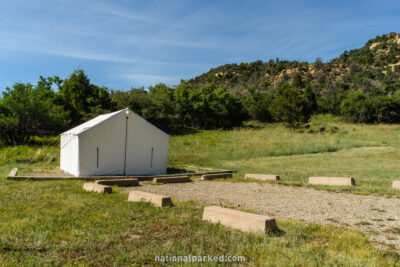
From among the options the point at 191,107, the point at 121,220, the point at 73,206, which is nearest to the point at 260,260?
the point at 121,220

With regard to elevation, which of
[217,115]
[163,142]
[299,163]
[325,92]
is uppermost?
[325,92]

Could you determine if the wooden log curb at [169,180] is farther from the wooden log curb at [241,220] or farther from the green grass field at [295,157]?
the wooden log curb at [241,220]

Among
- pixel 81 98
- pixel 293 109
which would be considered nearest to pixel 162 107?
pixel 81 98

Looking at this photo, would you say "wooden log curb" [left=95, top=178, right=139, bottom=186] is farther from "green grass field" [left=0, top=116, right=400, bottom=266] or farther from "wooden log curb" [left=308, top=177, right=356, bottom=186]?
"wooden log curb" [left=308, top=177, right=356, bottom=186]

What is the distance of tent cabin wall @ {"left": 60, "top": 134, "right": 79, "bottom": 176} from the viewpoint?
1093cm

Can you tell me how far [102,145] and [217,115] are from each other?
1261 inches

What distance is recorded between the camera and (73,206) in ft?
17.9

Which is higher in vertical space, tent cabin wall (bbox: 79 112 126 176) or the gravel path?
tent cabin wall (bbox: 79 112 126 176)

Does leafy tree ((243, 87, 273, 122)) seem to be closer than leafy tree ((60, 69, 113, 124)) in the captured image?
No

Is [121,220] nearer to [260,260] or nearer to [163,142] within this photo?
[260,260]

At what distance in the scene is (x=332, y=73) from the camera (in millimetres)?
65625

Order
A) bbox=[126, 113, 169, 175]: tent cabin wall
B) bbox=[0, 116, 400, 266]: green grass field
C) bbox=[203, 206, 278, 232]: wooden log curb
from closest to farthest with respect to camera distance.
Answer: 1. bbox=[0, 116, 400, 266]: green grass field
2. bbox=[203, 206, 278, 232]: wooden log curb
3. bbox=[126, 113, 169, 175]: tent cabin wall

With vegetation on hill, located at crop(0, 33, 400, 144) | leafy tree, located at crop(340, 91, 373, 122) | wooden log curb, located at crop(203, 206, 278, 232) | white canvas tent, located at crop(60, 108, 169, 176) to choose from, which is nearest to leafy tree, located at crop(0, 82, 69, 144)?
vegetation on hill, located at crop(0, 33, 400, 144)

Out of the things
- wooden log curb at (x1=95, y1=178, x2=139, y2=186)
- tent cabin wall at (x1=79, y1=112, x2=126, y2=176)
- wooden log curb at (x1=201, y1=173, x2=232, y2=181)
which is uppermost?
tent cabin wall at (x1=79, y1=112, x2=126, y2=176)
